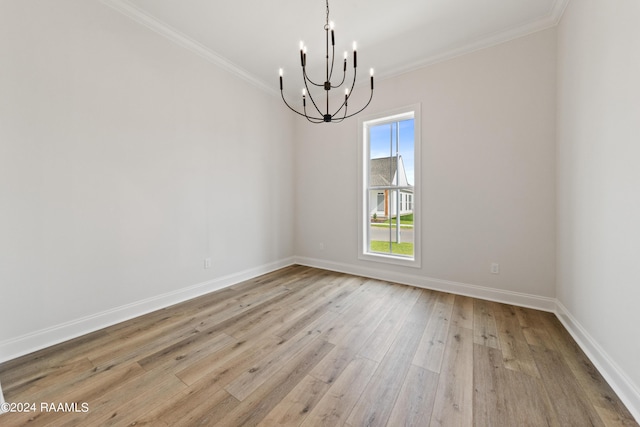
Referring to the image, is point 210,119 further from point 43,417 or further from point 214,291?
point 43,417

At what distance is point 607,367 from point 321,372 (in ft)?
5.99

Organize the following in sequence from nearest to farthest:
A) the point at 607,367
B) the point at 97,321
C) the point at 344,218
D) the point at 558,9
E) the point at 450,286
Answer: the point at 607,367 < the point at 97,321 < the point at 558,9 < the point at 450,286 < the point at 344,218

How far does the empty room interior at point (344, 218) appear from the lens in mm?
1404

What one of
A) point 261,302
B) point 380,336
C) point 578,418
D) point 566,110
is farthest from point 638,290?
point 261,302

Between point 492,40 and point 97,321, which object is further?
point 492,40

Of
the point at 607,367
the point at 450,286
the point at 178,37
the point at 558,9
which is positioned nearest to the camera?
the point at 607,367

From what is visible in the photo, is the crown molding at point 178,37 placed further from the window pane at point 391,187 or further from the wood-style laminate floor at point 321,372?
the wood-style laminate floor at point 321,372

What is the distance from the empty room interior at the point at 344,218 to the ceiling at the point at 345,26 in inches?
1.0

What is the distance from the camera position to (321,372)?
160 centimetres

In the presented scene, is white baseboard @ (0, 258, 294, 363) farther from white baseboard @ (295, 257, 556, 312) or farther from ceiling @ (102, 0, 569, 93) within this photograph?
ceiling @ (102, 0, 569, 93)

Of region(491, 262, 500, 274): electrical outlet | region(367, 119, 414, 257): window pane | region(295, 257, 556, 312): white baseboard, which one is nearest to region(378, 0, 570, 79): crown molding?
region(367, 119, 414, 257): window pane

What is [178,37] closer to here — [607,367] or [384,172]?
[384,172]

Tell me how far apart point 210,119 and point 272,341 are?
270 centimetres

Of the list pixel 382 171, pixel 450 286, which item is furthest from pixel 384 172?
pixel 450 286
